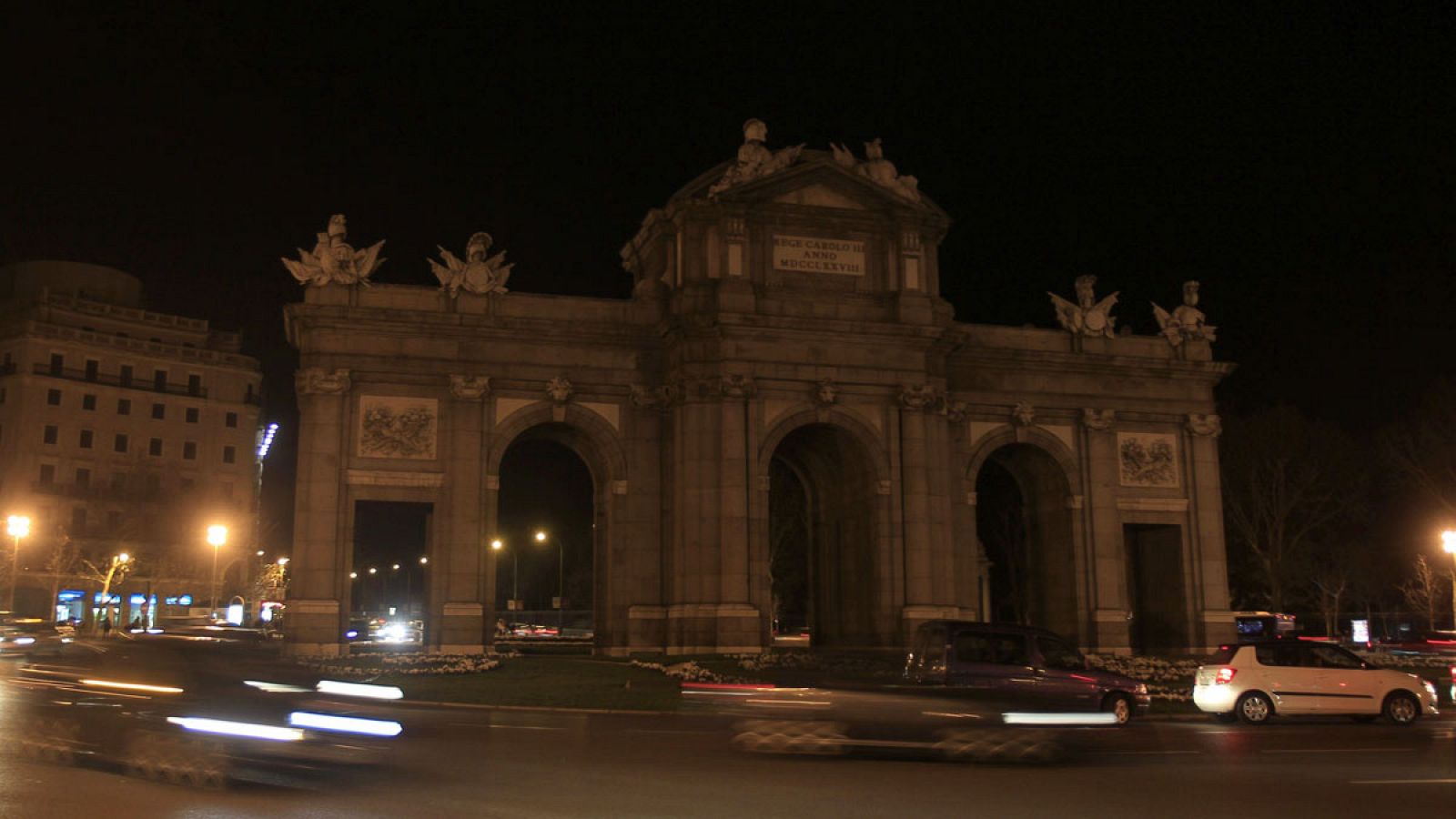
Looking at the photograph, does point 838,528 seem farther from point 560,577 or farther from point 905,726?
point 560,577

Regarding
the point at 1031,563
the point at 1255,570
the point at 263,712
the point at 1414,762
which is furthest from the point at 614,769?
the point at 1255,570

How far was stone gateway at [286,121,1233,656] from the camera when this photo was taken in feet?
145

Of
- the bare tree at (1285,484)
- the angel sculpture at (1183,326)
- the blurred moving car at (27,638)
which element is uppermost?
the angel sculpture at (1183,326)

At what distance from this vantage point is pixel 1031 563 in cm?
5425

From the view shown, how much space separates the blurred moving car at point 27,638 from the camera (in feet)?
143

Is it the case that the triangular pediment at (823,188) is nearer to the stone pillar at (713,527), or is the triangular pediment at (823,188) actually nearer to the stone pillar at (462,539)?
the stone pillar at (713,527)

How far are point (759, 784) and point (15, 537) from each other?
251ft

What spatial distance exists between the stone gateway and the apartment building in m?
48.4

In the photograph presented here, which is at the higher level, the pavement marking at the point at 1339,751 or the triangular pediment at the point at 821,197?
the triangular pediment at the point at 821,197

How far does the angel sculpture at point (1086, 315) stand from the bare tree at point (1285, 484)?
83.1 ft

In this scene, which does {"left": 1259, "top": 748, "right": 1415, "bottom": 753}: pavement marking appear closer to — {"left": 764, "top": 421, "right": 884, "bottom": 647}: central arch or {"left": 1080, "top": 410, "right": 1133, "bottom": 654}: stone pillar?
{"left": 764, "top": 421, "right": 884, "bottom": 647}: central arch

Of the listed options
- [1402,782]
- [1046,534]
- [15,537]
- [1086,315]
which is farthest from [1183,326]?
[15,537]

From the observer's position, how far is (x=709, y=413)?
44719 millimetres

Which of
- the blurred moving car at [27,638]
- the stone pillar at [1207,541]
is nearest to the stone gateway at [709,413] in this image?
the stone pillar at [1207,541]
